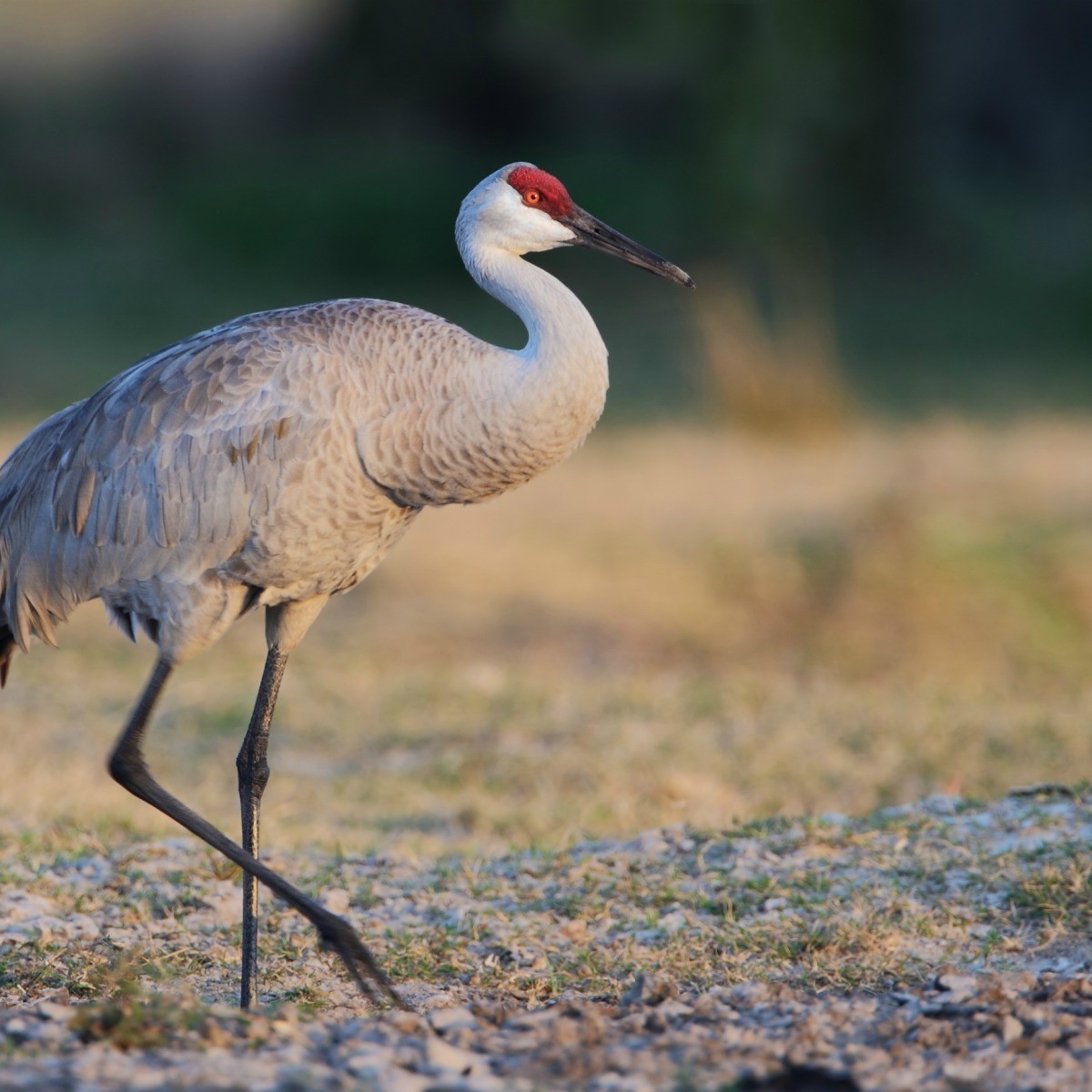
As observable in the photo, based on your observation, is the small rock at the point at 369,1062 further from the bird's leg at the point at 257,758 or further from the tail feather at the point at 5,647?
the tail feather at the point at 5,647

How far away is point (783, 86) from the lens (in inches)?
603

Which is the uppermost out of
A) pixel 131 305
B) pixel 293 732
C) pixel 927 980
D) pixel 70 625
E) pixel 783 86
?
pixel 131 305

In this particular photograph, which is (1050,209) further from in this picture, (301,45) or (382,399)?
(382,399)

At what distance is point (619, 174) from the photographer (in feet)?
79.0

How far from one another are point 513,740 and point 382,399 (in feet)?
10.8

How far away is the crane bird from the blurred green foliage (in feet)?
35.1

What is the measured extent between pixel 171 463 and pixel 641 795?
2923 millimetres

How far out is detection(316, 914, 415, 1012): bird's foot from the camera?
407cm

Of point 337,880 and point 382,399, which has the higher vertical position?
point 382,399

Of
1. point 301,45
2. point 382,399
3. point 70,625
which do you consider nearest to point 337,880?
point 382,399

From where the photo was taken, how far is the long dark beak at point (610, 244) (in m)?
4.64

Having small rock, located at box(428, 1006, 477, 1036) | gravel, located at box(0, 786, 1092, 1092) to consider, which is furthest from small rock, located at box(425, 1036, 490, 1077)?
small rock, located at box(428, 1006, 477, 1036)

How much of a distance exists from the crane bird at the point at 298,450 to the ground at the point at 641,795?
0.61m

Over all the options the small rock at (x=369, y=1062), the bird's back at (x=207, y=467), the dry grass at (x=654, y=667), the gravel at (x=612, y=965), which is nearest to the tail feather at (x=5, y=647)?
the bird's back at (x=207, y=467)
